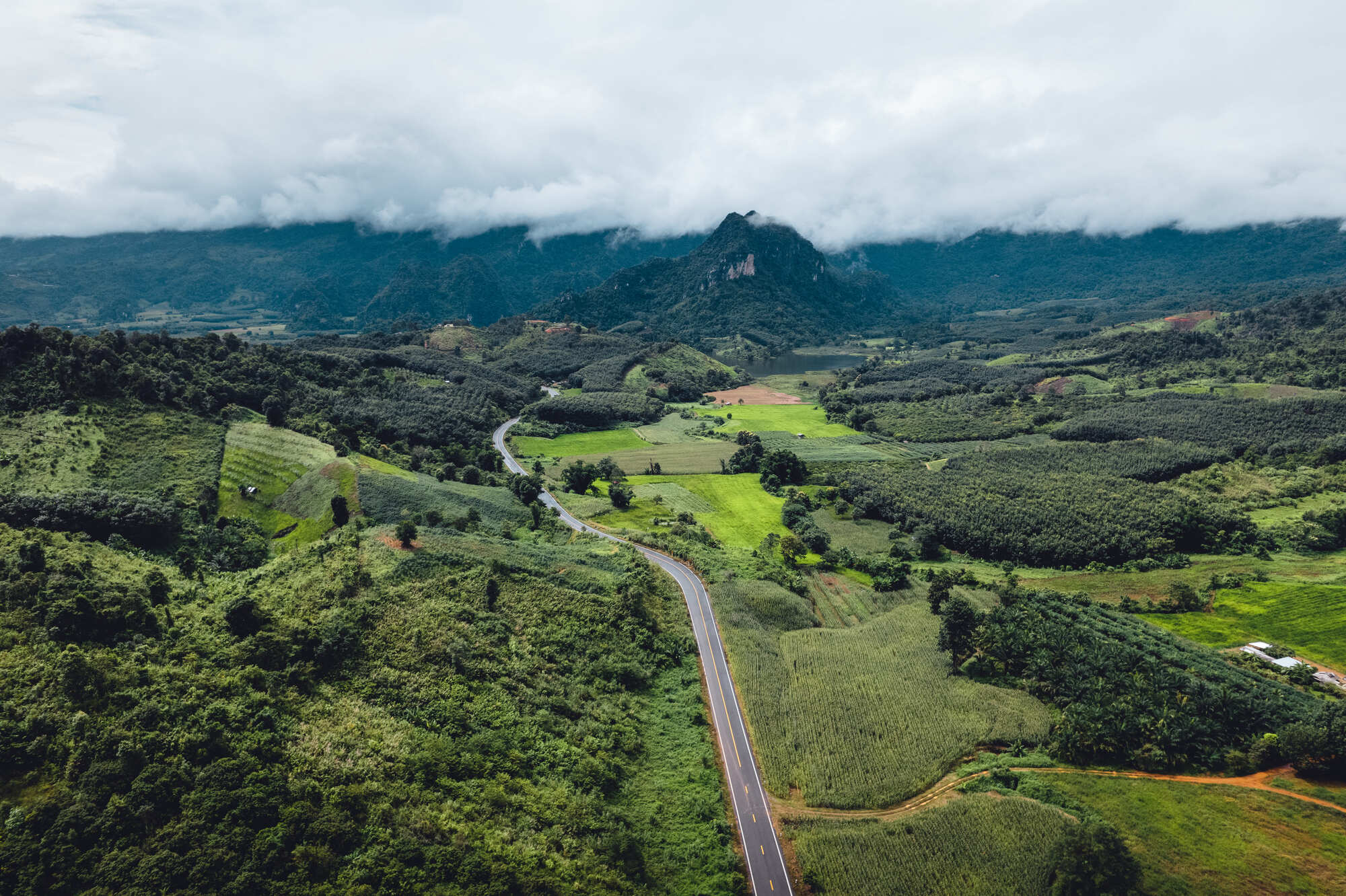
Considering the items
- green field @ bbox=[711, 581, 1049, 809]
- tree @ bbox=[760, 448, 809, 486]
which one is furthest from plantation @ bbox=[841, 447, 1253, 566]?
green field @ bbox=[711, 581, 1049, 809]

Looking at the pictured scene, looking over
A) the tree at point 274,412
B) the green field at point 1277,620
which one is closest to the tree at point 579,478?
the tree at point 274,412

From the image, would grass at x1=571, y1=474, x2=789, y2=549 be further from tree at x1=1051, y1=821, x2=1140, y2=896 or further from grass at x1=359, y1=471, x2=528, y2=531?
tree at x1=1051, y1=821, x2=1140, y2=896

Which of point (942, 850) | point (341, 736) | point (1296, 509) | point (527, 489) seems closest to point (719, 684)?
point (942, 850)

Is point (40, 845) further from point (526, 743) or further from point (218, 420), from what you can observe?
point (218, 420)

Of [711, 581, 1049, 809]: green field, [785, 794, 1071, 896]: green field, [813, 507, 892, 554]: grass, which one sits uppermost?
[813, 507, 892, 554]: grass

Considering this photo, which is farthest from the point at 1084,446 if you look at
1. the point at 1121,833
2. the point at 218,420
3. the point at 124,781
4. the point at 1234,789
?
the point at 218,420

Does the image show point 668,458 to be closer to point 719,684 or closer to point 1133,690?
point 719,684
